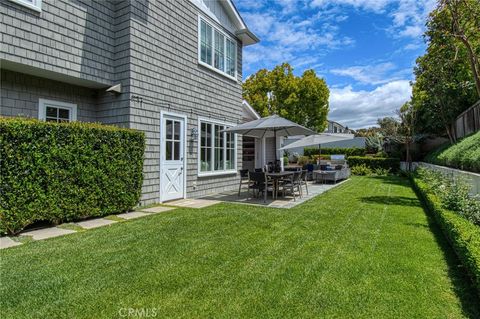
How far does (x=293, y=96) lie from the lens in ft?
88.9

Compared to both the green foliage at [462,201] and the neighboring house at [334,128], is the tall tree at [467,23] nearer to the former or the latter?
the green foliage at [462,201]

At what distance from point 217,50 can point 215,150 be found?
3783mm

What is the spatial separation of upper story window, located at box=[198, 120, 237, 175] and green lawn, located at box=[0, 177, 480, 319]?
4.13m

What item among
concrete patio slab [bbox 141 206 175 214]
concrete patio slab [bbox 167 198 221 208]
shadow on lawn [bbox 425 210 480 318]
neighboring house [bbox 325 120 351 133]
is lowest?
shadow on lawn [bbox 425 210 480 318]

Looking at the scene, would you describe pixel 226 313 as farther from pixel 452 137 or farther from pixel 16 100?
pixel 452 137

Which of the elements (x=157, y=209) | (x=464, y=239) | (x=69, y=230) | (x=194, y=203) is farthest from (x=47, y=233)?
(x=464, y=239)

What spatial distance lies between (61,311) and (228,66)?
9.89m

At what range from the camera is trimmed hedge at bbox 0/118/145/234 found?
180 inches

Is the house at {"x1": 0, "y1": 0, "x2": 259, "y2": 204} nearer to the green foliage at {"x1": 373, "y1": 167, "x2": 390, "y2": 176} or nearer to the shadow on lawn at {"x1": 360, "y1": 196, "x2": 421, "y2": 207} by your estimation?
the shadow on lawn at {"x1": 360, "y1": 196, "x2": 421, "y2": 207}

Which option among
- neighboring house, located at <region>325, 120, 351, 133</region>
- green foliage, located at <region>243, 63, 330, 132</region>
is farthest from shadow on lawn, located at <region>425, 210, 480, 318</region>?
neighboring house, located at <region>325, 120, 351, 133</region>

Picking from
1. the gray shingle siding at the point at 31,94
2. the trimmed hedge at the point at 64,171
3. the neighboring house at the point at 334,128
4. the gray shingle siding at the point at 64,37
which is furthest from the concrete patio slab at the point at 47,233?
the neighboring house at the point at 334,128

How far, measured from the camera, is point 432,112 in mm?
16297

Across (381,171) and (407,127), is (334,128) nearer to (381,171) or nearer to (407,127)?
(407,127)

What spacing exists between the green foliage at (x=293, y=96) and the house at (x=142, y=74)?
1757 centimetres
